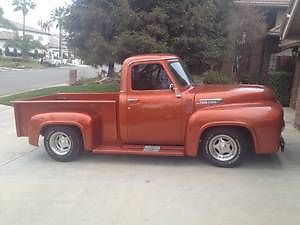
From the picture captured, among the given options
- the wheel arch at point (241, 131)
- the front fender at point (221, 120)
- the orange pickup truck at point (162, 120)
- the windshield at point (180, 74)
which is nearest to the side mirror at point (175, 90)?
the orange pickup truck at point (162, 120)

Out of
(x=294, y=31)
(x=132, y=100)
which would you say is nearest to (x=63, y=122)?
(x=132, y=100)

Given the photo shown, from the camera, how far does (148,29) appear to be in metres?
15.8

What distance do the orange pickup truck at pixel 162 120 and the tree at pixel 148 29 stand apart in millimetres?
7947

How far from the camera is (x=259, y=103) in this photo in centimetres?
706

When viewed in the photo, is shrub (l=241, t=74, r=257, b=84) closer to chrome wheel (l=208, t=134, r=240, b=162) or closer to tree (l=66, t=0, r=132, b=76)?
tree (l=66, t=0, r=132, b=76)

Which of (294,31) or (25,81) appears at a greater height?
(294,31)

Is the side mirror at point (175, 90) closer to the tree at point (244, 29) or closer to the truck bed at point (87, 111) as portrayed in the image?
the truck bed at point (87, 111)

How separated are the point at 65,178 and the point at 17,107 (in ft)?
6.57

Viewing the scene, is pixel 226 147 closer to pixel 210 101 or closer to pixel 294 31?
pixel 210 101

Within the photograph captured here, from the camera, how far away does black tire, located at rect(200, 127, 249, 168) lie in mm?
6957

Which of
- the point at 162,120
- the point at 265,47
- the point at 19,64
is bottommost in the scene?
the point at 19,64

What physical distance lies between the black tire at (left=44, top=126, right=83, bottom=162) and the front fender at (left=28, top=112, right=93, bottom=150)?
6.3 inches

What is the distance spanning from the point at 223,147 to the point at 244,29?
1462 cm

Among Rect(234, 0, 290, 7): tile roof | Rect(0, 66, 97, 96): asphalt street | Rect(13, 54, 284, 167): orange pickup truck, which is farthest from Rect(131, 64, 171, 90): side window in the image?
Rect(234, 0, 290, 7): tile roof
